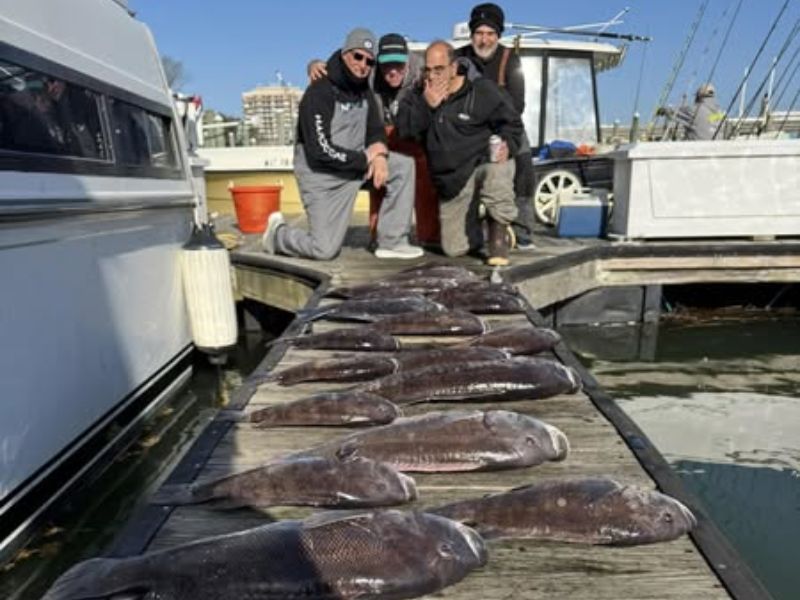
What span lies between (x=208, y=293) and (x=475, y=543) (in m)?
4.34

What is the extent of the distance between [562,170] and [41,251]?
24.5 feet

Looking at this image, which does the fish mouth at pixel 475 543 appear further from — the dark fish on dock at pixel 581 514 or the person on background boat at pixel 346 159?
the person on background boat at pixel 346 159

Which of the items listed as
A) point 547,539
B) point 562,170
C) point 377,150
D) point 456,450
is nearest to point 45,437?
point 456,450

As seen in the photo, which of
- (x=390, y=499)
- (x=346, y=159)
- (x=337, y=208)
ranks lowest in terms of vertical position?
(x=390, y=499)

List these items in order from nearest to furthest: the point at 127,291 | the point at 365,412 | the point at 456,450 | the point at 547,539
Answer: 1. the point at 547,539
2. the point at 456,450
3. the point at 365,412
4. the point at 127,291

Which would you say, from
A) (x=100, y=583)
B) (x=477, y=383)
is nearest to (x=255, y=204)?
(x=477, y=383)

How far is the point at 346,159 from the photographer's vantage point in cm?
601

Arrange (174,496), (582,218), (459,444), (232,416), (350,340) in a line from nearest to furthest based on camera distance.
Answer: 1. (174,496)
2. (459,444)
3. (232,416)
4. (350,340)
5. (582,218)

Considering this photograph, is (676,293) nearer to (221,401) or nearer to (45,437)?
(221,401)

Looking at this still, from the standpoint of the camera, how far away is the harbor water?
3.76 m

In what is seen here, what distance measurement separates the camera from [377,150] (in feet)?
20.0

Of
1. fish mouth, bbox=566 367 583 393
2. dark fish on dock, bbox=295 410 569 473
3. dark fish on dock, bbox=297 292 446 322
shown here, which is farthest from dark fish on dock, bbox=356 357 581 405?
dark fish on dock, bbox=297 292 446 322

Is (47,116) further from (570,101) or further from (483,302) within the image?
(570,101)

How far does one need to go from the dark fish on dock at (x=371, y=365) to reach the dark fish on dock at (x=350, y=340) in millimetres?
318
